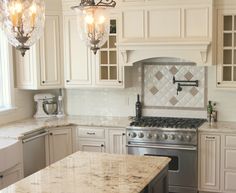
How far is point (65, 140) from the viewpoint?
5.59 meters

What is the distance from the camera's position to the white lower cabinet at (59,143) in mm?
5551

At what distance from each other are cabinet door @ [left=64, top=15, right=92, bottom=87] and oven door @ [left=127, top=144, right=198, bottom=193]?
1272mm

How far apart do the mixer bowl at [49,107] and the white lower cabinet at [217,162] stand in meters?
2.18

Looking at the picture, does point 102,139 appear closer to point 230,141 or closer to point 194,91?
point 194,91

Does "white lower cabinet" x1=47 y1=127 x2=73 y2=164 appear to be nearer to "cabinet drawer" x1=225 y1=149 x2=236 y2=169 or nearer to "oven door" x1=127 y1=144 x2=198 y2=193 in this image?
"oven door" x1=127 y1=144 x2=198 y2=193

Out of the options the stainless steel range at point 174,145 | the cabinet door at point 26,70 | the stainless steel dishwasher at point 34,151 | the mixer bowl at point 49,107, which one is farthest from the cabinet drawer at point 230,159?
the cabinet door at point 26,70

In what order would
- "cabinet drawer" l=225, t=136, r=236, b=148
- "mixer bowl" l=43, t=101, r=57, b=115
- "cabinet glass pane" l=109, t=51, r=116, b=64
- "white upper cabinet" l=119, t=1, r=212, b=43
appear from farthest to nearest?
"mixer bowl" l=43, t=101, r=57, b=115
"cabinet glass pane" l=109, t=51, r=116, b=64
"white upper cabinet" l=119, t=1, r=212, b=43
"cabinet drawer" l=225, t=136, r=236, b=148

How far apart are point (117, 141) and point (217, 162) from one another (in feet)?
4.15

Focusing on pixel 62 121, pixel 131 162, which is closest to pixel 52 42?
pixel 62 121

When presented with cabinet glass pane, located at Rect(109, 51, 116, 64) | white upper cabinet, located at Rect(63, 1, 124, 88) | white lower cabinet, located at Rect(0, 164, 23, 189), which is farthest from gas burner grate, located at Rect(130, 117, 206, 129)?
white lower cabinet, located at Rect(0, 164, 23, 189)

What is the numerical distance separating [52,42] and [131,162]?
2.76m

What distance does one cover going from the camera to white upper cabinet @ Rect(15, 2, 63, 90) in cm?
570

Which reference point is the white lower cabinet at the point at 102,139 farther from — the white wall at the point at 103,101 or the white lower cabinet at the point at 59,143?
the white wall at the point at 103,101

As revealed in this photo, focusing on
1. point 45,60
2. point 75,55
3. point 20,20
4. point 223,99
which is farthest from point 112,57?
point 20,20
